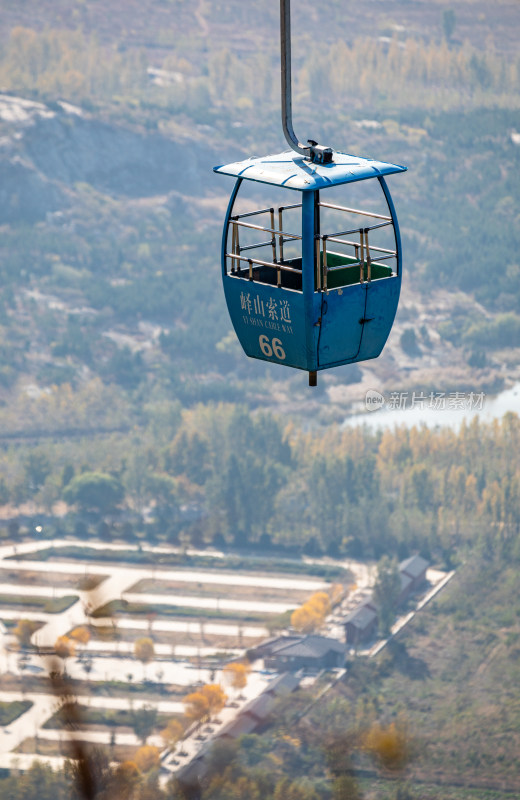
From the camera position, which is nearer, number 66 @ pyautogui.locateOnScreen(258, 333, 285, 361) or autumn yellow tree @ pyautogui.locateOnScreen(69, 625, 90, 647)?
number 66 @ pyautogui.locateOnScreen(258, 333, 285, 361)

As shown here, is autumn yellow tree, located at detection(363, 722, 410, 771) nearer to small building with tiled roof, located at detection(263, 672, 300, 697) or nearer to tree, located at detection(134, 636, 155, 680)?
small building with tiled roof, located at detection(263, 672, 300, 697)

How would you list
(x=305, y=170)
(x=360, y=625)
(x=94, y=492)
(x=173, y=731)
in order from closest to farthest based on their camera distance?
(x=305, y=170) → (x=173, y=731) → (x=360, y=625) → (x=94, y=492)

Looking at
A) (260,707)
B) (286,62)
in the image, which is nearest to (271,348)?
(286,62)

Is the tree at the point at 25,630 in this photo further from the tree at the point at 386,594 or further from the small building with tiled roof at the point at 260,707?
the tree at the point at 386,594

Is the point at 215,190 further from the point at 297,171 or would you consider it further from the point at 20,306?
the point at 297,171

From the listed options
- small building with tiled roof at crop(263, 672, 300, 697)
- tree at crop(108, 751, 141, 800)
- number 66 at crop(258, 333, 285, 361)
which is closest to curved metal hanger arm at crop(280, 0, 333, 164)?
number 66 at crop(258, 333, 285, 361)

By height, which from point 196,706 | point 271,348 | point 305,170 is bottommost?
point 196,706

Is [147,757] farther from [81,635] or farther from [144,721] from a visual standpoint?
[81,635]
